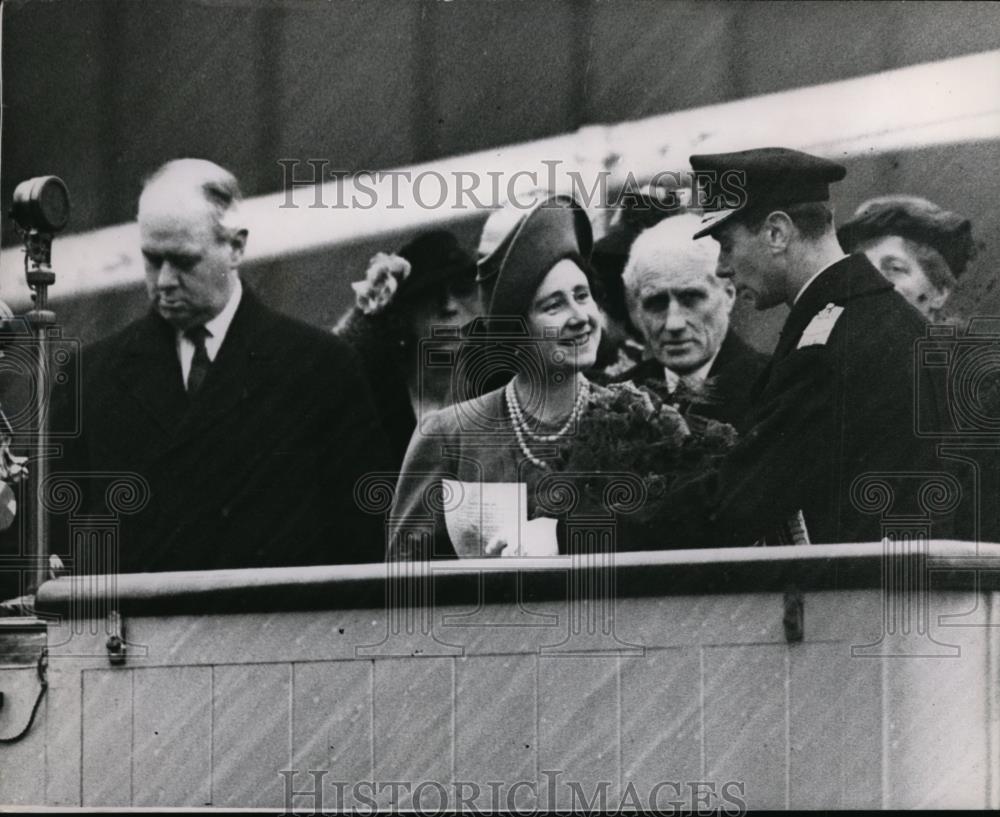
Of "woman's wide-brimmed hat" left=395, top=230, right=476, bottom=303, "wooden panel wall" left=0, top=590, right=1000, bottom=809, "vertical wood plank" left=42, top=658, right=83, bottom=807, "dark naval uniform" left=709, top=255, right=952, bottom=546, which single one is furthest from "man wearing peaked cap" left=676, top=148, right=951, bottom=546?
"vertical wood plank" left=42, top=658, right=83, bottom=807

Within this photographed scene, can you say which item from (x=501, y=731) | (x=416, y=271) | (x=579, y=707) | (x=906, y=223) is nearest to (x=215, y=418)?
(x=416, y=271)

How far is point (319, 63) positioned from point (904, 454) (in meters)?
2.25

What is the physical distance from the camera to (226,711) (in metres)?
4.54

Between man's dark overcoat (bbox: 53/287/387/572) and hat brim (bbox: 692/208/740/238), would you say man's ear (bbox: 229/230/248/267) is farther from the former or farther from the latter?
hat brim (bbox: 692/208/740/238)

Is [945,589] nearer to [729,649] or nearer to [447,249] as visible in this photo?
[729,649]

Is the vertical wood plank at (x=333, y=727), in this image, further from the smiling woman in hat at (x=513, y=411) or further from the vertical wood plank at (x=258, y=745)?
the smiling woman in hat at (x=513, y=411)

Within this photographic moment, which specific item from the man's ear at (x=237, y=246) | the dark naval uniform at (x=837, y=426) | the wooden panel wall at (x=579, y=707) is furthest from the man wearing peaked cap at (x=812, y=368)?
the man's ear at (x=237, y=246)

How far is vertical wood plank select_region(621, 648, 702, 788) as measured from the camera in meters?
4.44

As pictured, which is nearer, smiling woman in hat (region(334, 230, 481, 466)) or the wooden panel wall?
the wooden panel wall

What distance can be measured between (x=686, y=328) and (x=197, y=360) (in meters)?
1.59

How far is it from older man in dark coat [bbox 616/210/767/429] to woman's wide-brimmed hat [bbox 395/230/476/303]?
0.52 meters

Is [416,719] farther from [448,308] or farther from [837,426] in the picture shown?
[837,426]

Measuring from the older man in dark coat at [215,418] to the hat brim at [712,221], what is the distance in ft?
3.88

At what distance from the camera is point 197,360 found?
15.3ft
